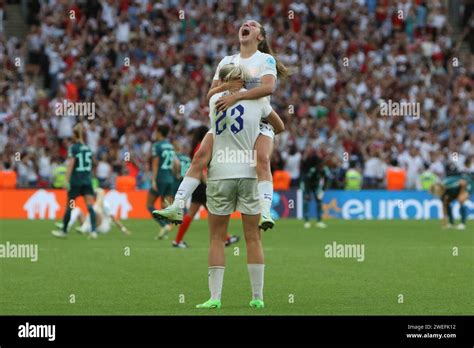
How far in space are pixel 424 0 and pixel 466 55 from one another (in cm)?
259

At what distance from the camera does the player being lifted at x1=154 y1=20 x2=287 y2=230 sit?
1311 centimetres

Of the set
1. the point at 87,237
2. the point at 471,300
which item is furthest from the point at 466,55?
the point at 471,300

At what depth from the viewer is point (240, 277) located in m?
17.9

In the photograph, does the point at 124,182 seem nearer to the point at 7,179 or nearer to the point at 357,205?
the point at 7,179

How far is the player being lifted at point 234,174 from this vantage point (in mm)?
13203

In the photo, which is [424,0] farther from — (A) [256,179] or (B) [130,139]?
(A) [256,179]

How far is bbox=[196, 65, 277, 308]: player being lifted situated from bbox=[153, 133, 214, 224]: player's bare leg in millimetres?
75

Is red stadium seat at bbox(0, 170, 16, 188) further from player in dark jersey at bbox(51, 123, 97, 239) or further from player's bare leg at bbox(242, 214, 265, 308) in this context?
player's bare leg at bbox(242, 214, 265, 308)

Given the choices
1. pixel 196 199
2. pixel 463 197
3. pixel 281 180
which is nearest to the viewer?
pixel 196 199

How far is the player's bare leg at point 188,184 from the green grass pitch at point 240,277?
1019mm

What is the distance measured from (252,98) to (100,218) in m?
16.7

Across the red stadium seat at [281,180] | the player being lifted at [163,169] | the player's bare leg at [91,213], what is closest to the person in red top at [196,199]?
the player being lifted at [163,169]

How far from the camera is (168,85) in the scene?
4025cm

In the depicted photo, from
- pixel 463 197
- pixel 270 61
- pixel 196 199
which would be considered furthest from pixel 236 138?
pixel 463 197
